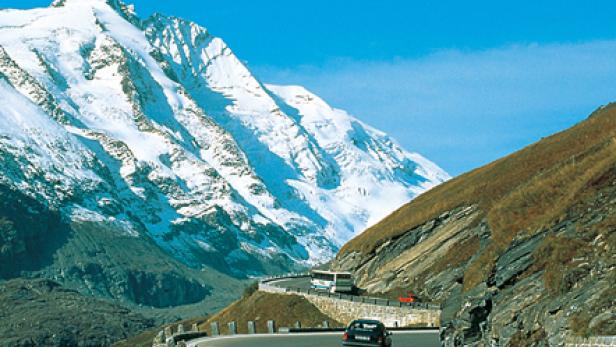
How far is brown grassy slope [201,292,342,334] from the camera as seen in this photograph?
111m

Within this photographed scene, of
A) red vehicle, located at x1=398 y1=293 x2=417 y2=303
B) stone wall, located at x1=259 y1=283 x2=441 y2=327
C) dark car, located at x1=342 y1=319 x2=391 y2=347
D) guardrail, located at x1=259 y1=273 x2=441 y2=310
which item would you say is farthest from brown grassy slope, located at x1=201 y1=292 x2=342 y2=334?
dark car, located at x1=342 y1=319 x2=391 y2=347

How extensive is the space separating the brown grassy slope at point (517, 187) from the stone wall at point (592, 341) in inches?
316

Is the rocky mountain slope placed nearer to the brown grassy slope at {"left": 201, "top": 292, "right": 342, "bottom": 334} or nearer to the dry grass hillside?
the dry grass hillside

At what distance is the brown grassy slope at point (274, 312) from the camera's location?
111 m

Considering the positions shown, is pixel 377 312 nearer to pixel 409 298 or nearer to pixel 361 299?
pixel 409 298

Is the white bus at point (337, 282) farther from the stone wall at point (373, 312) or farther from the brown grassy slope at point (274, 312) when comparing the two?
the brown grassy slope at point (274, 312)

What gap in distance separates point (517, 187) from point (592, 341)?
79.3 feet

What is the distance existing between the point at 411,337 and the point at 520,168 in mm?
54688

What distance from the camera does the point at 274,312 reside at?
118438 mm

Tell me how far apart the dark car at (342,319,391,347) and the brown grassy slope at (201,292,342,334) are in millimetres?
57001

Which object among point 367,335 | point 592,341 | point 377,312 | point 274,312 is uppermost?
point 274,312

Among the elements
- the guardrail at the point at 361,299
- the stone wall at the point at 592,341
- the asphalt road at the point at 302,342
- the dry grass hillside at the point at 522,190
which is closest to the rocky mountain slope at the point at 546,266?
the dry grass hillside at the point at 522,190

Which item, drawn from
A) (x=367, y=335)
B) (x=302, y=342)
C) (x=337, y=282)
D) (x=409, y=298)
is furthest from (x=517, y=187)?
(x=337, y=282)

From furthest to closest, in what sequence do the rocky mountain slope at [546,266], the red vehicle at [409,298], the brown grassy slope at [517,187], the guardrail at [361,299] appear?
the red vehicle at [409,298], the guardrail at [361,299], the brown grassy slope at [517,187], the rocky mountain slope at [546,266]
